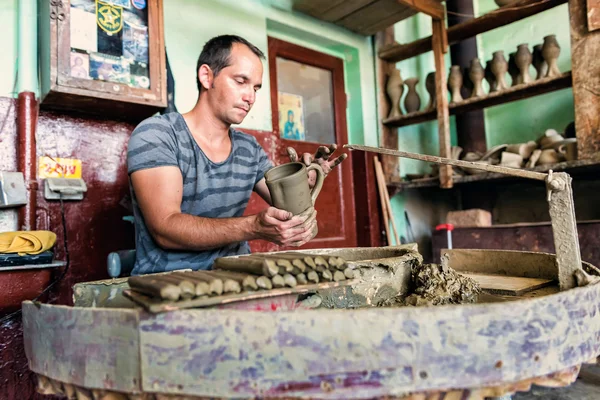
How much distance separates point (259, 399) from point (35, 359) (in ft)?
1.77

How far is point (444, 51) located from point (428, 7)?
43 cm

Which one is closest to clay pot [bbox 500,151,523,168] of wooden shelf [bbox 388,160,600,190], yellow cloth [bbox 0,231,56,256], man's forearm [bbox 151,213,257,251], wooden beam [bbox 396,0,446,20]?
wooden shelf [bbox 388,160,600,190]

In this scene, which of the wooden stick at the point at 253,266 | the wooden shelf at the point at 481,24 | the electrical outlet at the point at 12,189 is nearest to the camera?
the wooden stick at the point at 253,266

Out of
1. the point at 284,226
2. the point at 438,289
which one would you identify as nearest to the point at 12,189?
the point at 284,226

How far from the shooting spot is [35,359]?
928 mm

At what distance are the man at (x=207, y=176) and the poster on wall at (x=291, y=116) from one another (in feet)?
5.45

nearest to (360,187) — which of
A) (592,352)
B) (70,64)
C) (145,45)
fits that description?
(145,45)

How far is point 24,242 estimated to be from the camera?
1844 mm

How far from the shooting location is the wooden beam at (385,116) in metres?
4.39

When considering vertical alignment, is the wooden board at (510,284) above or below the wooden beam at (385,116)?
below

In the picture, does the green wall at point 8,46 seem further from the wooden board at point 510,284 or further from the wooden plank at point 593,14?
the wooden plank at point 593,14

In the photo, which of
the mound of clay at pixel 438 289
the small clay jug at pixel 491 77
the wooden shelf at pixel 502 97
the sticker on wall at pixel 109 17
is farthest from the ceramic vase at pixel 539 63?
the sticker on wall at pixel 109 17

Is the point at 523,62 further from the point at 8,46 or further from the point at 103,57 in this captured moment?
the point at 8,46

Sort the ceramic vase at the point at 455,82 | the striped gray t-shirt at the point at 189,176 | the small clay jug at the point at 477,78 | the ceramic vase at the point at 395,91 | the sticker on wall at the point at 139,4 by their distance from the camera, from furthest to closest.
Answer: the ceramic vase at the point at 395,91
the ceramic vase at the point at 455,82
the small clay jug at the point at 477,78
the sticker on wall at the point at 139,4
the striped gray t-shirt at the point at 189,176
